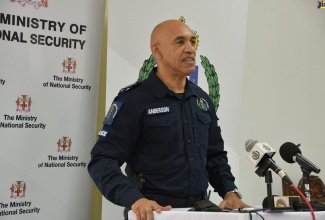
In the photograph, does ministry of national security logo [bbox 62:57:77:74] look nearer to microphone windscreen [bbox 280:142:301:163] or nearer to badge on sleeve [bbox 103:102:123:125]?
badge on sleeve [bbox 103:102:123:125]

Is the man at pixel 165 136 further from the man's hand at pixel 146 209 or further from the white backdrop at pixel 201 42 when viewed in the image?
the white backdrop at pixel 201 42

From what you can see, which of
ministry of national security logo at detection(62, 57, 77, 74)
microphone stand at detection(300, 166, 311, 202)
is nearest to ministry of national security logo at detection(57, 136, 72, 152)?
ministry of national security logo at detection(62, 57, 77, 74)

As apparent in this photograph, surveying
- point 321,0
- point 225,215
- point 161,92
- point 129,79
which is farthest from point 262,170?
point 321,0

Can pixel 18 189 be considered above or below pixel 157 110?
below

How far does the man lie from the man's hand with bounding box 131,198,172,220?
0.29m

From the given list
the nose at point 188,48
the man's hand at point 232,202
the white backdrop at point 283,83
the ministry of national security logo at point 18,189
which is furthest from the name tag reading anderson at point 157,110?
the white backdrop at point 283,83

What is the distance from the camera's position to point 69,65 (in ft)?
10.7

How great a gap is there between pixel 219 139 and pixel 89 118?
1.02 m

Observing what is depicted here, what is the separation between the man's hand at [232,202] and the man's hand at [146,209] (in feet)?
1.88

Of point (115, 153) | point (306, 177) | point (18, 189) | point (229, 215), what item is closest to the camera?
point (229, 215)

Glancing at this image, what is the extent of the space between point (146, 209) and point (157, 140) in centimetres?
62

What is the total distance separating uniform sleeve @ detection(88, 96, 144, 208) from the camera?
2113 millimetres

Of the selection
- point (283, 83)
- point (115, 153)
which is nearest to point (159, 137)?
point (115, 153)

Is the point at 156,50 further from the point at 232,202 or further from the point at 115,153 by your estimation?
the point at 232,202
